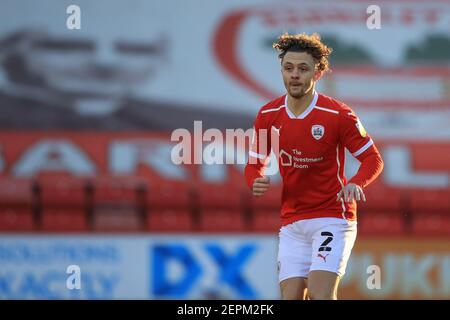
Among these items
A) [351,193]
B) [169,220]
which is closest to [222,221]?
[169,220]

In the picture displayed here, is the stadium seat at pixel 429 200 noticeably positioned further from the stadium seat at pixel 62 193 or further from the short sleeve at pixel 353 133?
the short sleeve at pixel 353 133

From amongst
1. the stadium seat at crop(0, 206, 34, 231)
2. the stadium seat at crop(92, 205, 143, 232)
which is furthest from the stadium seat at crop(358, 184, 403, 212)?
the stadium seat at crop(0, 206, 34, 231)

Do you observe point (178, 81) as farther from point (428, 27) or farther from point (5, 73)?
point (428, 27)

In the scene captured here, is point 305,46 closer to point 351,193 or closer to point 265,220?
point 351,193

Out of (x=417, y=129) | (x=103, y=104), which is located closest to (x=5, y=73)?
(x=103, y=104)

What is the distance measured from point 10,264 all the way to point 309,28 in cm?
422

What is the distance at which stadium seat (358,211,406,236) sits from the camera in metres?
12.5

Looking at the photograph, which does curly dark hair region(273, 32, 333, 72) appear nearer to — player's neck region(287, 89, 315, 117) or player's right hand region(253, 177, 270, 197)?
player's neck region(287, 89, 315, 117)

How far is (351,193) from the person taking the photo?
681cm

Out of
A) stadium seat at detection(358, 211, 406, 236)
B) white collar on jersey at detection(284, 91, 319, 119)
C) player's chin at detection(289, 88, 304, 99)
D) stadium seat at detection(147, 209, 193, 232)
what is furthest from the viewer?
stadium seat at detection(358, 211, 406, 236)

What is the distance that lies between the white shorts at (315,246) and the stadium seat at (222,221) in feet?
16.9

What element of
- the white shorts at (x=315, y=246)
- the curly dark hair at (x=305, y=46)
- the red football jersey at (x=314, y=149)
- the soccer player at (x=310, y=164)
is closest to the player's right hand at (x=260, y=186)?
the soccer player at (x=310, y=164)

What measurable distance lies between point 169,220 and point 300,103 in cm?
542
